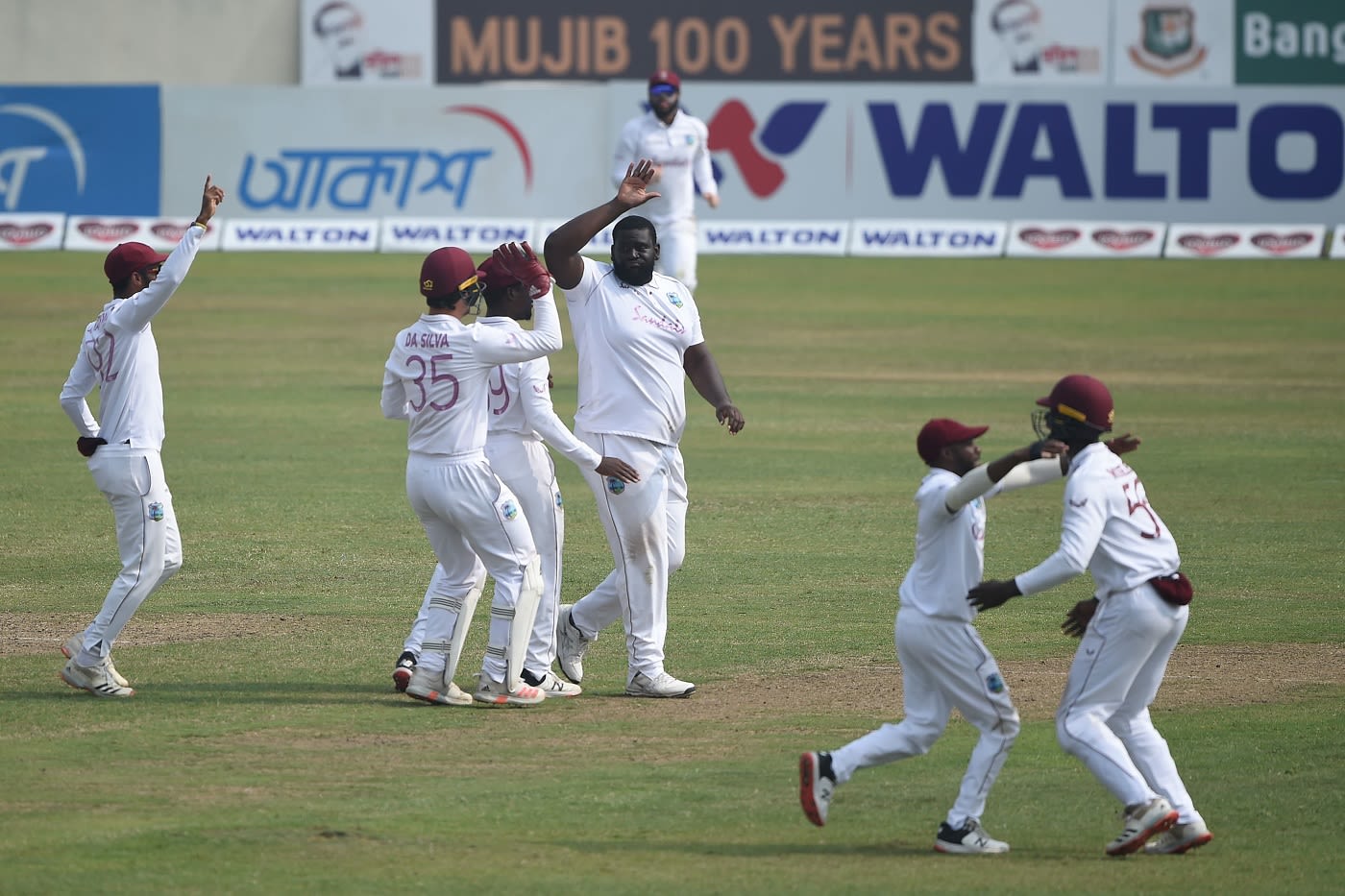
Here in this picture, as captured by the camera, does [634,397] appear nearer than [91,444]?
No

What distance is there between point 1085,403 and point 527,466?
320 cm

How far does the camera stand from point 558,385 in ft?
70.8

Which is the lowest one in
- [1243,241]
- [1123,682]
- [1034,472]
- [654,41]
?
[1243,241]

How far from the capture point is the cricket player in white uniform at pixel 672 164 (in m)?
22.3

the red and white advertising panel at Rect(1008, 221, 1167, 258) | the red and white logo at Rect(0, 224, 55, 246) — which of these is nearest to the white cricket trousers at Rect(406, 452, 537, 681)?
the red and white logo at Rect(0, 224, 55, 246)

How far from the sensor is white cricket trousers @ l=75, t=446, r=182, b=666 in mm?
9461

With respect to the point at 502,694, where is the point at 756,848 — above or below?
above

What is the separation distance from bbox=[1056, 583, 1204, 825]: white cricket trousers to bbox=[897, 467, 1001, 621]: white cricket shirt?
0.47 meters

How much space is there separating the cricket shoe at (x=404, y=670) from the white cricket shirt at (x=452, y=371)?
109cm

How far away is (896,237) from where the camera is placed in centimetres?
3669

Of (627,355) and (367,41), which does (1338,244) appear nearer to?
(367,41)


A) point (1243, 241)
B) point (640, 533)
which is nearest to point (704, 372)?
point (640, 533)

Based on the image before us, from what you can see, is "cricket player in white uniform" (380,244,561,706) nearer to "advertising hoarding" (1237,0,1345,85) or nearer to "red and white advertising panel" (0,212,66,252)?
"red and white advertising panel" (0,212,66,252)

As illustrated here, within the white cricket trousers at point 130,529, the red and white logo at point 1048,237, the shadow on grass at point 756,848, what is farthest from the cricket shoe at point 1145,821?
the red and white logo at point 1048,237
